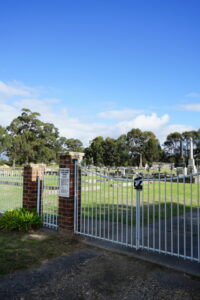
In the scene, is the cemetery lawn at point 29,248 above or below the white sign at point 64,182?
below

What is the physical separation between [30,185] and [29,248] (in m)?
2.25

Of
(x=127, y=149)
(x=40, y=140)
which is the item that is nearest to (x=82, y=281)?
(x=40, y=140)

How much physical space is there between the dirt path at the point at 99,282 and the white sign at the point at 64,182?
189 cm

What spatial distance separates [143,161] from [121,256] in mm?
71896

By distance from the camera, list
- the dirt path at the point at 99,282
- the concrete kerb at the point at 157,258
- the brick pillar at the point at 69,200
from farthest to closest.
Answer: the brick pillar at the point at 69,200 → the concrete kerb at the point at 157,258 → the dirt path at the point at 99,282

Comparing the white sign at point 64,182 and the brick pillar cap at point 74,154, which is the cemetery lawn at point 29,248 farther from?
the brick pillar cap at point 74,154

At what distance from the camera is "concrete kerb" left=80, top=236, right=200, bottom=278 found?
12.7ft

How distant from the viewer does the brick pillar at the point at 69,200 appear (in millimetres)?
5820

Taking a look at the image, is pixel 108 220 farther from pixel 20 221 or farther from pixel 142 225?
pixel 20 221

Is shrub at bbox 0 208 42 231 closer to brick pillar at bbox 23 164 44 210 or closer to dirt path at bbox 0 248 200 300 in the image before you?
brick pillar at bbox 23 164 44 210

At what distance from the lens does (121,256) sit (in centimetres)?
446

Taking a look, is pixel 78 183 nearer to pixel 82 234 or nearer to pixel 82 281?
pixel 82 234

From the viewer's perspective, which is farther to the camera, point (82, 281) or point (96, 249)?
point (96, 249)

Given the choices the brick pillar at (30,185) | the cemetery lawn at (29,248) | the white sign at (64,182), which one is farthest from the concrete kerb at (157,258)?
the brick pillar at (30,185)
